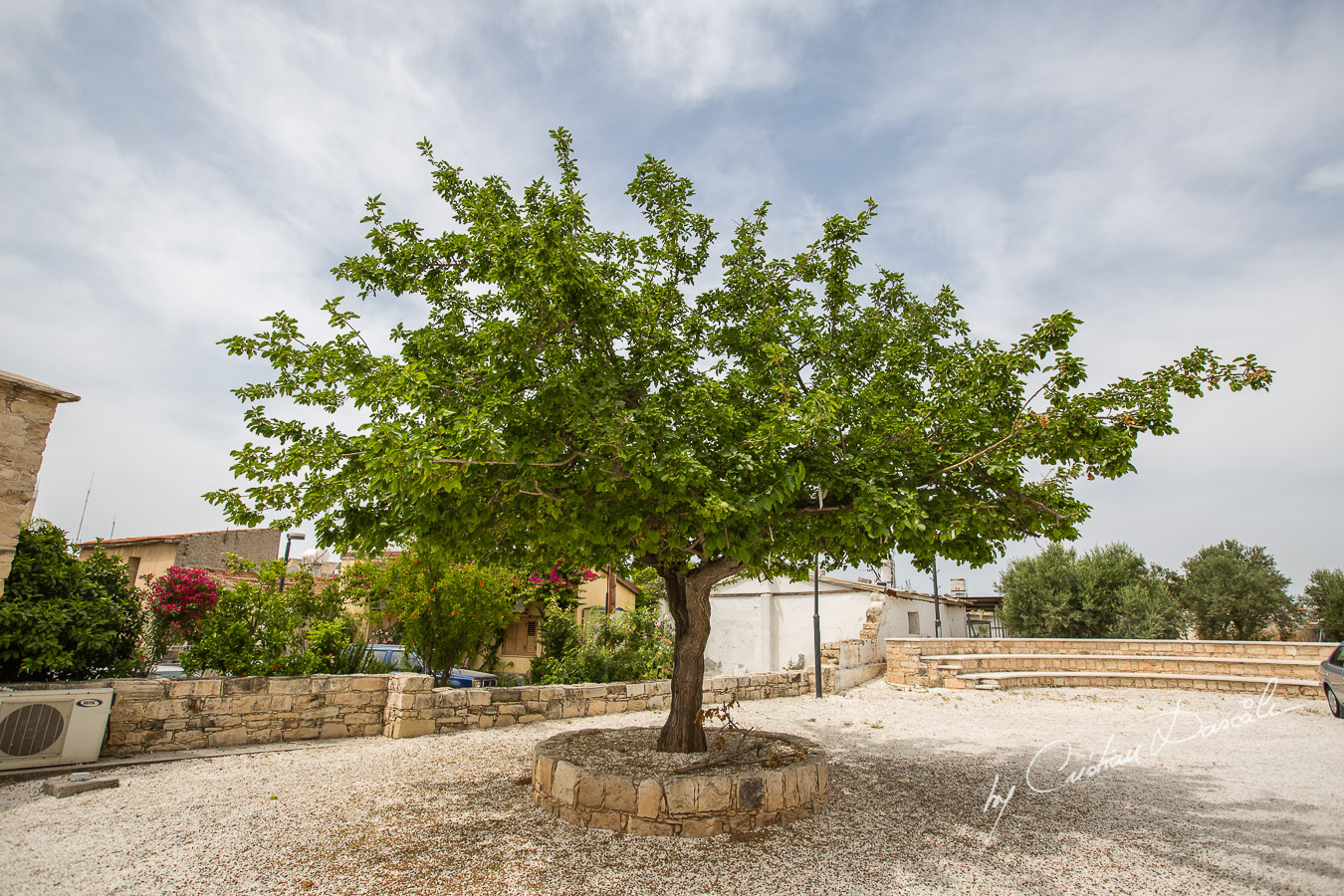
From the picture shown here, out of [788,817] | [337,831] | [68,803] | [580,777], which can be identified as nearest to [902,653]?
[788,817]

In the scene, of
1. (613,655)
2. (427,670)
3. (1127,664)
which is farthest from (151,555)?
(1127,664)

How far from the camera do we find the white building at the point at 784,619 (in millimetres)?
20422

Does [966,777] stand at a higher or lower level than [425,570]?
lower

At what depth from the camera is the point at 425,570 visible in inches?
476

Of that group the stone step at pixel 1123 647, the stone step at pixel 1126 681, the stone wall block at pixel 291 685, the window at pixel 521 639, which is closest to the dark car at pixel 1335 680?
the stone step at pixel 1126 681

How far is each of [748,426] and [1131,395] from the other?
331 centimetres

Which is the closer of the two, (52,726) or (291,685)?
(52,726)

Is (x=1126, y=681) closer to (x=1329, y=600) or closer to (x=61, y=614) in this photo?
(x=1329, y=600)

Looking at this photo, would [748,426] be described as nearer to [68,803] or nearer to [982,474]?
[982,474]

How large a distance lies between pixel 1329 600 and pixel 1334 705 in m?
12.6

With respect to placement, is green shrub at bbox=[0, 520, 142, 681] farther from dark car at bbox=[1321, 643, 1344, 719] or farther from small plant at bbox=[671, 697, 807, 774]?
dark car at bbox=[1321, 643, 1344, 719]

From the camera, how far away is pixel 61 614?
7.55 meters

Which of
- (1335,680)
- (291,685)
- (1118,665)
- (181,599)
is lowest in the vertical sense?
(291,685)

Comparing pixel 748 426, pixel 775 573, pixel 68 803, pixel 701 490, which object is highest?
pixel 748 426
